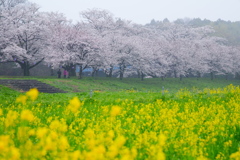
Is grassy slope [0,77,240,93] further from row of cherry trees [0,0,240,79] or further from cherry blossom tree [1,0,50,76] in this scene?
cherry blossom tree [1,0,50,76]

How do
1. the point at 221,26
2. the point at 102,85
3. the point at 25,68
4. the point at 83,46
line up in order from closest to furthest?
the point at 102,85, the point at 83,46, the point at 25,68, the point at 221,26

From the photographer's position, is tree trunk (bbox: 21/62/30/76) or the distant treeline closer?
tree trunk (bbox: 21/62/30/76)

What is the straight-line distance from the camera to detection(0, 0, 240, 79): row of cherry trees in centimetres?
4206

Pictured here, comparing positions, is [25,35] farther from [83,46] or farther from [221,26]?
[221,26]

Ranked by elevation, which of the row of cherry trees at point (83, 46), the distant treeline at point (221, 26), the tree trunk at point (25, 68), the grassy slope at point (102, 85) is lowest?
the grassy slope at point (102, 85)

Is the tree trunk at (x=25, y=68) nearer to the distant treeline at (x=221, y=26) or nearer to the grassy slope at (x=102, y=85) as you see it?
the grassy slope at (x=102, y=85)

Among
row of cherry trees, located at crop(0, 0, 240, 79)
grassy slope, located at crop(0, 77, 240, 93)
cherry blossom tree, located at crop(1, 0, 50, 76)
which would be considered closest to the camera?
grassy slope, located at crop(0, 77, 240, 93)

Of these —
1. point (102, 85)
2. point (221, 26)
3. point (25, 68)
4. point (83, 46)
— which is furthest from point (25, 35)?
point (221, 26)

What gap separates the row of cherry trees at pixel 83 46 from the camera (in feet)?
138

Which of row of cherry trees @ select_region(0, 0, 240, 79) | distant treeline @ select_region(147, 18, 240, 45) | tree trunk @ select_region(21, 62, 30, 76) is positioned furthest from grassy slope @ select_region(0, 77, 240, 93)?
distant treeline @ select_region(147, 18, 240, 45)

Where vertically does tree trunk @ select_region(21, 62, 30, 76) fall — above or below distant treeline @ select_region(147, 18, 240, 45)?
below

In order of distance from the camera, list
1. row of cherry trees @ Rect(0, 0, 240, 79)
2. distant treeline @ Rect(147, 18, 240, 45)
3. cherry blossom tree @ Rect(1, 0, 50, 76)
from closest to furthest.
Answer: cherry blossom tree @ Rect(1, 0, 50, 76), row of cherry trees @ Rect(0, 0, 240, 79), distant treeline @ Rect(147, 18, 240, 45)

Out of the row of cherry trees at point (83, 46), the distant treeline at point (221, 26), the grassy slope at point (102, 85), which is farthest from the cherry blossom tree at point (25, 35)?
the distant treeline at point (221, 26)

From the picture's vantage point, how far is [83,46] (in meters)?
43.1
